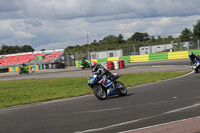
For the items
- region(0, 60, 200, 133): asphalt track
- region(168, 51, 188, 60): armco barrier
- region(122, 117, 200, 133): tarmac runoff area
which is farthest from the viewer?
region(168, 51, 188, 60): armco barrier

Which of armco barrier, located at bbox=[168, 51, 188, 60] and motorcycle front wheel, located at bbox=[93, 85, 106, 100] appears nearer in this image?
motorcycle front wheel, located at bbox=[93, 85, 106, 100]

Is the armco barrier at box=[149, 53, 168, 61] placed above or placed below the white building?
below

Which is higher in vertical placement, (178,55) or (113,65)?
(178,55)

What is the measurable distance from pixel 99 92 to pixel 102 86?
0.24 metres

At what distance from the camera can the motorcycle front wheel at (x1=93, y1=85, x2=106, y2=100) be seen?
33.9 ft

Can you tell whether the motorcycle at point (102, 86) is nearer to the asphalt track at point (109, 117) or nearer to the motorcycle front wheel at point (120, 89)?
the motorcycle front wheel at point (120, 89)

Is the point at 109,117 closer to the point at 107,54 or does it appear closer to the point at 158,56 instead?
the point at 158,56

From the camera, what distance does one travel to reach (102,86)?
10.6 metres

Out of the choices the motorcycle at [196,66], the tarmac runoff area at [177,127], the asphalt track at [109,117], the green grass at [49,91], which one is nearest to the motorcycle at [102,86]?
the asphalt track at [109,117]

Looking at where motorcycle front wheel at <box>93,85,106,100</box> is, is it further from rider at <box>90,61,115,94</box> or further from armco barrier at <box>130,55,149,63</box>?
armco barrier at <box>130,55,149,63</box>

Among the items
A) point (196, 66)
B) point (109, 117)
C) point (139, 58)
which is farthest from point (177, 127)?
point (139, 58)

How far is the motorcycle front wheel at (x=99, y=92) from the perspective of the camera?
33.9 ft

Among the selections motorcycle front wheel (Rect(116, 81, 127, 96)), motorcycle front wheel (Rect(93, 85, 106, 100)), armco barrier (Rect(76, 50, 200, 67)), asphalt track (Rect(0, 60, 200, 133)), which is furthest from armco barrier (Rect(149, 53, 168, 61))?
asphalt track (Rect(0, 60, 200, 133))

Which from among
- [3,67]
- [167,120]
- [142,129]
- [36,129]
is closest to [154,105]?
[167,120]
